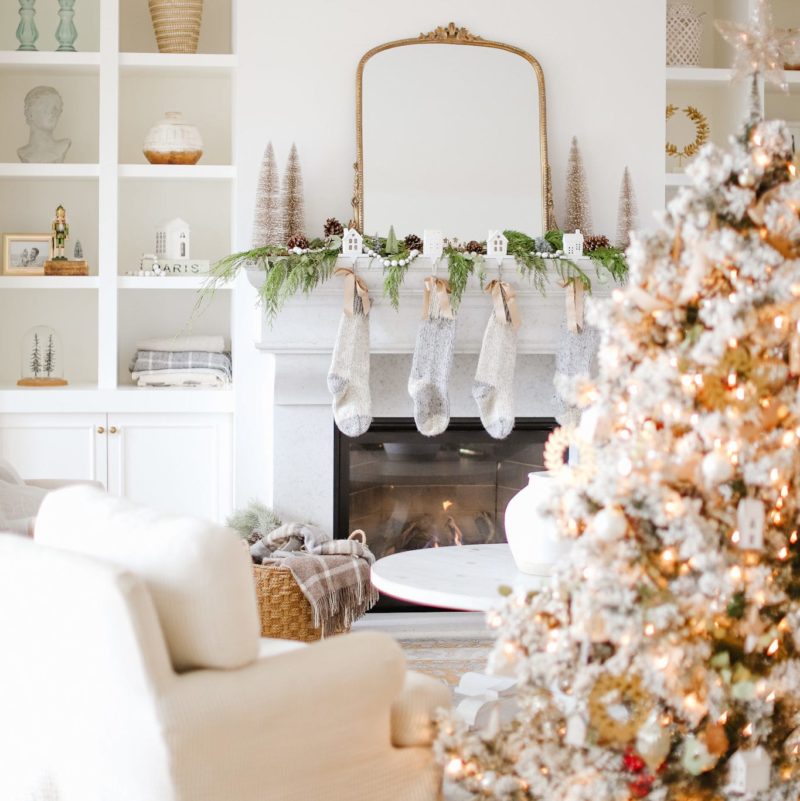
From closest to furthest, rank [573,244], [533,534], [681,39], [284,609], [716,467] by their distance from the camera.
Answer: [716,467]
[533,534]
[284,609]
[573,244]
[681,39]

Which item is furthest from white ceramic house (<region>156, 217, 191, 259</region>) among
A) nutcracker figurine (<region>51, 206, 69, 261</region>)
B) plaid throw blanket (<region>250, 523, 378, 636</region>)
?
plaid throw blanket (<region>250, 523, 378, 636</region>)

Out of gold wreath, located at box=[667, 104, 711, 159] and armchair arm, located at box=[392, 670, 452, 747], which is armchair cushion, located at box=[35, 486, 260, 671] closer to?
armchair arm, located at box=[392, 670, 452, 747]

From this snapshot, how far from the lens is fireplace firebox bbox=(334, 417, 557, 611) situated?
14.0ft

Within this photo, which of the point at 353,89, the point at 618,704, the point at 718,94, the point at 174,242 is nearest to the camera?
the point at 618,704

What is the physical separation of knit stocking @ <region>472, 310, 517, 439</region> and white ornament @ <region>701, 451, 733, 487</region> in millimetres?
2190

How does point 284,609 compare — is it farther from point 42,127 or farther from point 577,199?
point 42,127

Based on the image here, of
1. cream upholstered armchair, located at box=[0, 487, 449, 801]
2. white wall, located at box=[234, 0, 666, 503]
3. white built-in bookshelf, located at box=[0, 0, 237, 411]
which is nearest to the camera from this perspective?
cream upholstered armchair, located at box=[0, 487, 449, 801]

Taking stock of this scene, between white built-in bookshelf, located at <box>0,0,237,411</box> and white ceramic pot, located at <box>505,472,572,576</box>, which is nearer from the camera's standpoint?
white ceramic pot, located at <box>505,472,572,576</box>

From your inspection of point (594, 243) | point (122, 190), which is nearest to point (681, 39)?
point (594, 243)

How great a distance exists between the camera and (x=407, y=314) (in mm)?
4051

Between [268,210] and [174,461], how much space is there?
0.99 m

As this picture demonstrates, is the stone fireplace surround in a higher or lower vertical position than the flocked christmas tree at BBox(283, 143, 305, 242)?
lower

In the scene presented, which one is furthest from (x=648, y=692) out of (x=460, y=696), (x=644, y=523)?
(x=460, y=696)

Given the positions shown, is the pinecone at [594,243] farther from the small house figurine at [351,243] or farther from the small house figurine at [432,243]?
the small house figurine at [351,243]
